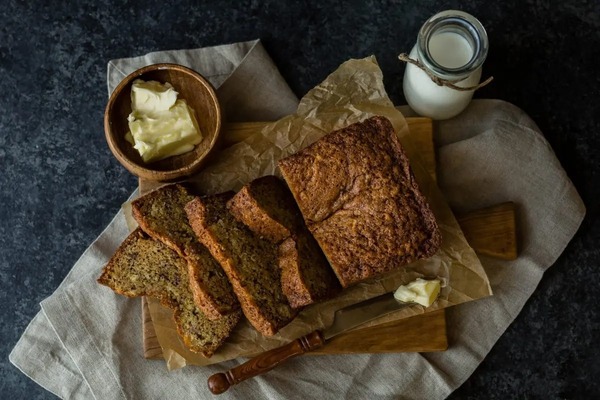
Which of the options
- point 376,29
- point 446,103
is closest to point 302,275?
point 446,103

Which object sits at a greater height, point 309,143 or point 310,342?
point 309,143

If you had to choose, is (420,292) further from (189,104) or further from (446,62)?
(189,104)

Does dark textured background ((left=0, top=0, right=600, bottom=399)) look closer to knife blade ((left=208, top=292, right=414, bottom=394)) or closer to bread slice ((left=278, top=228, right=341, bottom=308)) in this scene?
knife blade ((left=208, top=292, right=414, bottom=394))

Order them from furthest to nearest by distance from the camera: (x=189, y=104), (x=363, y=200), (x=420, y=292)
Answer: (x=189, y=104) → (x=420, y=292) → (x=363, y=200)

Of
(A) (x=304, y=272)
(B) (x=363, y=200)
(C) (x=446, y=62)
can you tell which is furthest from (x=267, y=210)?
(C) (x=446, y=62)

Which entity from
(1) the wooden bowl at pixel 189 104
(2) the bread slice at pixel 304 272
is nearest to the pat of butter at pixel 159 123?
(1) the wooden bowl at pixel 189 104
